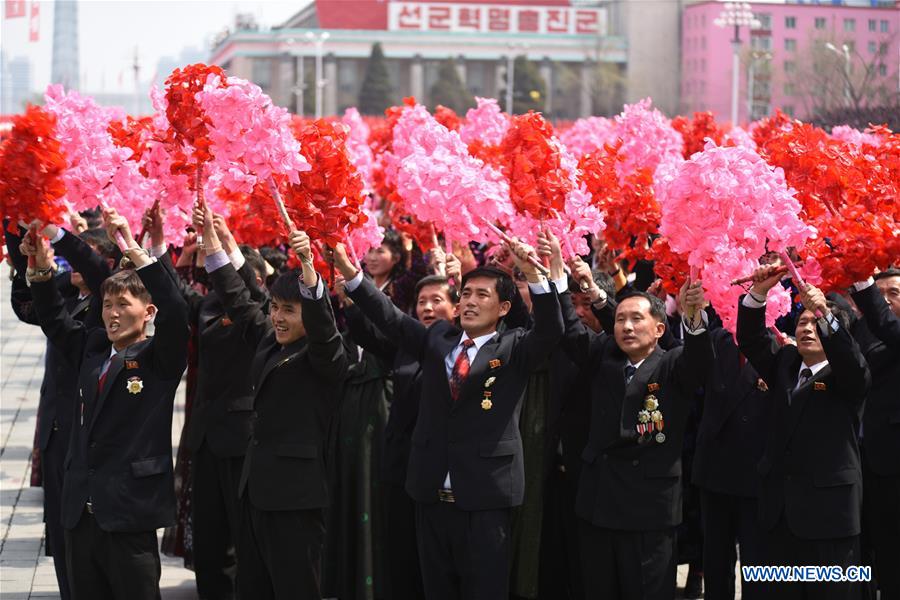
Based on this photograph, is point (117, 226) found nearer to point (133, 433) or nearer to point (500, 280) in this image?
point (133, 433)

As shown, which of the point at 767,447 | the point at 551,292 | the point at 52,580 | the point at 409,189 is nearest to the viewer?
the point at 551,292

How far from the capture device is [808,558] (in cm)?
541

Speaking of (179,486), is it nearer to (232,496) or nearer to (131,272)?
(232,496)

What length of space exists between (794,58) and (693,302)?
37705mm

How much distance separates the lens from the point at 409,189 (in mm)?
6043

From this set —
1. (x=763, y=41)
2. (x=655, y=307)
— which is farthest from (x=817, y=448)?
(x=763, y=41)

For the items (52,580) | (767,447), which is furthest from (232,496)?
(767,447)

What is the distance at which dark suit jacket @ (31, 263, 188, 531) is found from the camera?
5082 millimetres

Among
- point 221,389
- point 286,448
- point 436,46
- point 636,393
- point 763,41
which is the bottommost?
point 286,448

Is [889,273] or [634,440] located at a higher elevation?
[889,273]

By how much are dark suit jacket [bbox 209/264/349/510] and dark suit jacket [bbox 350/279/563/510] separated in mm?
316

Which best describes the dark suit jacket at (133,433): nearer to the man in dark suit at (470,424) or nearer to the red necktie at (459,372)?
the man in dark suit at (470,424)

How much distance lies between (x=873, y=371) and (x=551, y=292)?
1.93 meters

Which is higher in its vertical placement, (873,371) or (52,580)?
(873,371)
